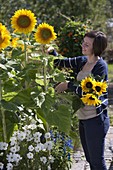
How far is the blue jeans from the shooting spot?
3965mm

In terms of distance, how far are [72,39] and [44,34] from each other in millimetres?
5146

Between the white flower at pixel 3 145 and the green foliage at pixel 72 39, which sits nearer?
the white flower at pixel 3 145

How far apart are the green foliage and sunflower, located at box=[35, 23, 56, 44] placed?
491 cm

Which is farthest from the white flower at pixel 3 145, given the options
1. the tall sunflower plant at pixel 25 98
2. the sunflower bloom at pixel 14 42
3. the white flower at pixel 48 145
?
the sunflower bloom at pixel 14 42

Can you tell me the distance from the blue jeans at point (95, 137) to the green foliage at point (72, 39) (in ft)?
14.7

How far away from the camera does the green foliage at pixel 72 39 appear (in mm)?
8523

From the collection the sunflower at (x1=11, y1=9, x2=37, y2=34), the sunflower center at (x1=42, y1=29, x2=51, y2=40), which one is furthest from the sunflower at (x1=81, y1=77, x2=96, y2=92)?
the sunflower at (x1=11, y1=9, x2=37, y2=34)

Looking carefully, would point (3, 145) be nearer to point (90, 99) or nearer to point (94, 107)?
point (90, 99)

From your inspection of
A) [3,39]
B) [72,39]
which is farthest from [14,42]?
[72,39]

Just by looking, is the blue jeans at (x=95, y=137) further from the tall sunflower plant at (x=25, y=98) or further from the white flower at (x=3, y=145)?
the white flower at (x=3, y=145)

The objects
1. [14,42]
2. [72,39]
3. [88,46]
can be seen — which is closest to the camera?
[14,42]

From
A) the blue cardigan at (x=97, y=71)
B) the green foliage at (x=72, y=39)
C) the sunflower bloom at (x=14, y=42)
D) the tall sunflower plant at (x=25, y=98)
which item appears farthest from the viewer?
the green foliage at (x=72, y=39)

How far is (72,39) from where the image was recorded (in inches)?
340

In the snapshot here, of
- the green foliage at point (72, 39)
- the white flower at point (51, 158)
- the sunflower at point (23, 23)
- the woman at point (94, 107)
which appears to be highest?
the green foliage at point (72, 39)
